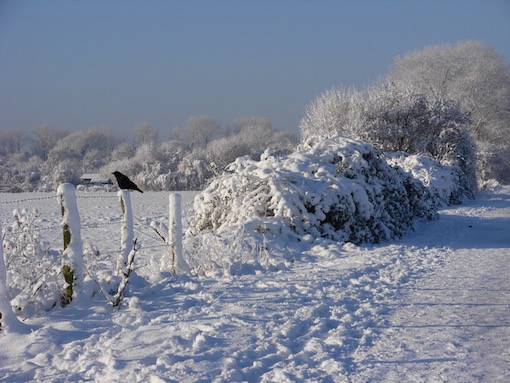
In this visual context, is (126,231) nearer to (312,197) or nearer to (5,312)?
(5,312)

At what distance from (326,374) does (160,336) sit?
1.49 m

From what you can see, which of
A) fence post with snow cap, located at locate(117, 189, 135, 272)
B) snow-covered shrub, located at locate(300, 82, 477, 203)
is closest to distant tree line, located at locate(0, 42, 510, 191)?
snow-covered shrub, located at locate(300, 82, 477, 203)

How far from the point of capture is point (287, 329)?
4.10m

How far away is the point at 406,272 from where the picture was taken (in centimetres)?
661

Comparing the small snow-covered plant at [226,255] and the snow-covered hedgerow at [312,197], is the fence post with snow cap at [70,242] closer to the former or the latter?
the small snow-covered plant at [226,255]

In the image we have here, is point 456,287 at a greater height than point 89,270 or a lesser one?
lesser

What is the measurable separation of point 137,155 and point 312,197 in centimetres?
3506

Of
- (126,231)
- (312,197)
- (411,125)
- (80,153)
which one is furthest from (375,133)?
(80,153)

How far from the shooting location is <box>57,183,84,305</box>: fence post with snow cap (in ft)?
14.9

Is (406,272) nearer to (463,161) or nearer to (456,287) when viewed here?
(456,287)

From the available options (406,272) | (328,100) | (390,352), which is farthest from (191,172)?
(390,352)

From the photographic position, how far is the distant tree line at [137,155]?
3659 cm

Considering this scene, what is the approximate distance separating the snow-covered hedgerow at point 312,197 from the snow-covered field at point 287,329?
211 centimetres

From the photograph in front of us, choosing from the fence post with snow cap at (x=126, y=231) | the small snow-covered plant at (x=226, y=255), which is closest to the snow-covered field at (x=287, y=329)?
the small snow-covered plant at (x=226, y=255)
